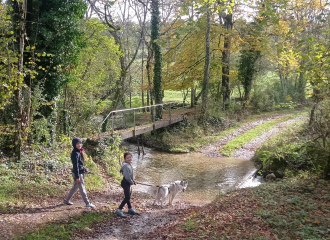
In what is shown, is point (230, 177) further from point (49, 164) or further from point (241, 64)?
point (241, 64)

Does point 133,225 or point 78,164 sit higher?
point 78,164

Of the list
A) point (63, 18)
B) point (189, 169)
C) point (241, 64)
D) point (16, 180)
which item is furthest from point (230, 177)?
point (241, 64)

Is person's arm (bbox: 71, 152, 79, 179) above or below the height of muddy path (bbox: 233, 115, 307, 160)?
above

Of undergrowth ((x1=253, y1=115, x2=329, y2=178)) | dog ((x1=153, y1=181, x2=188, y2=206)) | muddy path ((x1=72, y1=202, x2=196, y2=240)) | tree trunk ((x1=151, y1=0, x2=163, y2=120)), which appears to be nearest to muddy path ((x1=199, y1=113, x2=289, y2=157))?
undergrowth ((x1=253, y1=115, x2=329, y2=178))

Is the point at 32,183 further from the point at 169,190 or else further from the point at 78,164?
the point at 169,190

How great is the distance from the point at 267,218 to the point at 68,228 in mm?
3903

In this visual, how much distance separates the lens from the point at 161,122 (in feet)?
Result: 56.7

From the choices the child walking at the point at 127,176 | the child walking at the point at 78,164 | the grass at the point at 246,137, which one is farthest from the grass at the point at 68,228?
the grass at the point at 246,137

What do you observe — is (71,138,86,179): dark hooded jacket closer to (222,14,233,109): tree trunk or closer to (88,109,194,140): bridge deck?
(88,109,194,140): bridge deck

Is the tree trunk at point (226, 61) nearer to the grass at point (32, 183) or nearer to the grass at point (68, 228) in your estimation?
the grass at point (32, 183)

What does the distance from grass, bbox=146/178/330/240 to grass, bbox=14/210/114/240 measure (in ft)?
4.68

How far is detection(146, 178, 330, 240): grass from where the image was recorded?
4414 mm

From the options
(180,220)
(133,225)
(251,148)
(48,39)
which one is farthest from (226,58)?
(133,225)

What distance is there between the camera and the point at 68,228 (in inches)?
200
